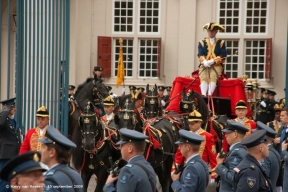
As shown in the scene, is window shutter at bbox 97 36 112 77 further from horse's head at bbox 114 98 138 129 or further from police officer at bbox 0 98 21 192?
horse's head at bbox 114 98 138 129

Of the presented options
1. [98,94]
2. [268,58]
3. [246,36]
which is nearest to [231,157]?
→ [98,94]

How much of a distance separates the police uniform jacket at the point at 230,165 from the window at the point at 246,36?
20.7 meters

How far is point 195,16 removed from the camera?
29.9 m

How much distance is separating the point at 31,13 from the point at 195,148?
6189 millimetres

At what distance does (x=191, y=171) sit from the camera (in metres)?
7.86

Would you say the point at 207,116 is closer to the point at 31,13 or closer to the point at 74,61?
the point at 31,13

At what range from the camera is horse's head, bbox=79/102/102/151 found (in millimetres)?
12625

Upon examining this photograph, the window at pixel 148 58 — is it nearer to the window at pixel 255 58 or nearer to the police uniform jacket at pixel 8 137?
the window at pixel 255 58

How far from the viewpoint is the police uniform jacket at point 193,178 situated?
307 inches

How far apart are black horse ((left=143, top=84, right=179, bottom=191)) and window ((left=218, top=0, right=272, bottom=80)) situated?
14.2m

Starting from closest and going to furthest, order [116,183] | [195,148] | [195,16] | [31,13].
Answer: [116,183] → [195,148] → [31,13] → [195,16]

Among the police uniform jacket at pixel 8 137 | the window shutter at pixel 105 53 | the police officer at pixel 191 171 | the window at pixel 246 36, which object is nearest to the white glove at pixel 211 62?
the police uniform jacket at pixel 8 137

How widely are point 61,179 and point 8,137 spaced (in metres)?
7.50

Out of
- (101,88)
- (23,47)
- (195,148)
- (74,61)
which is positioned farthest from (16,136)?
(74,61)
